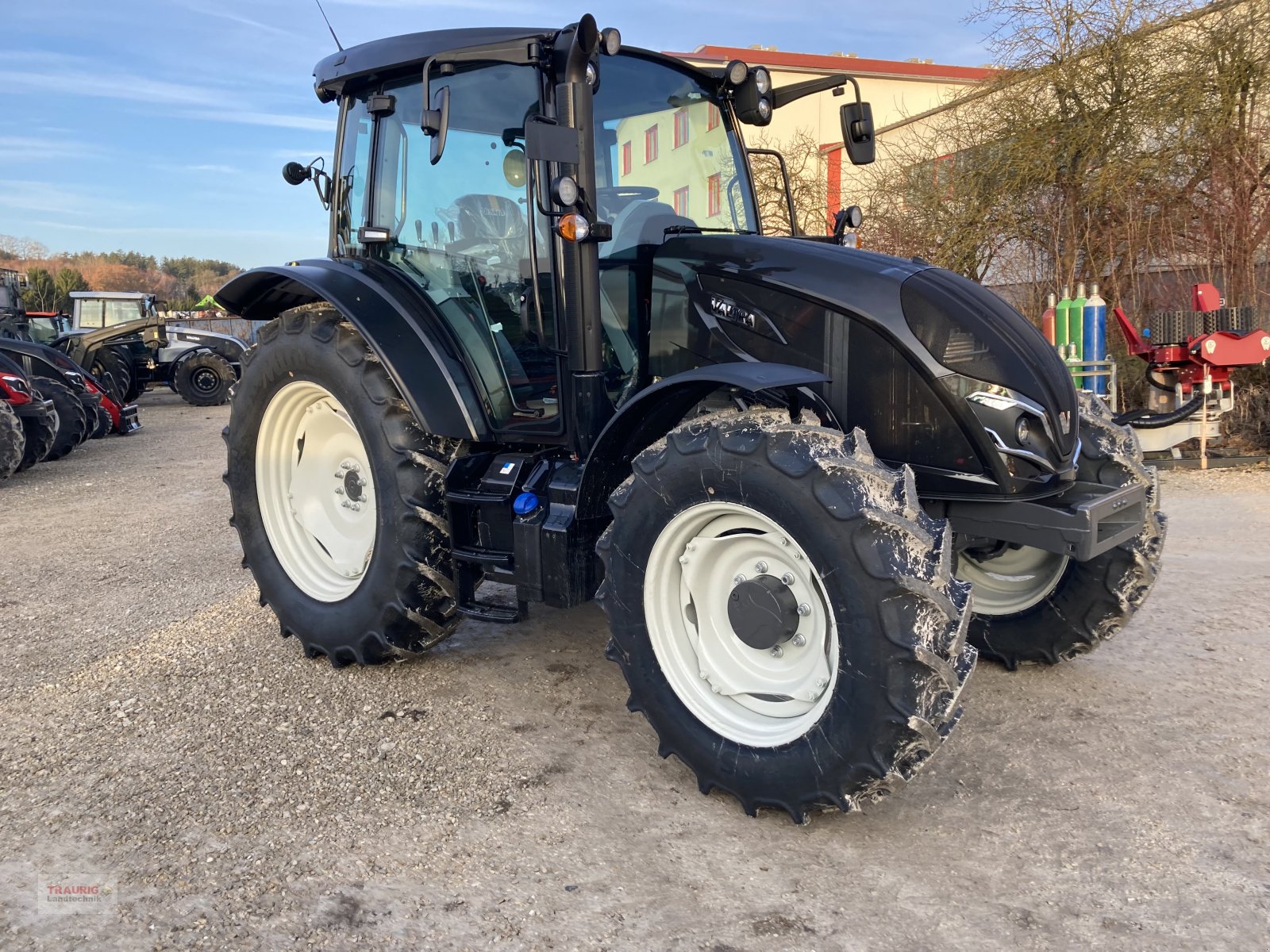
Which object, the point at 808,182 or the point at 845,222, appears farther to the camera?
the point at 808,182

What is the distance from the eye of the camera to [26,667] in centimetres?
412

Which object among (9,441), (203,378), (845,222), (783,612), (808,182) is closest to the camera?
(783,612)

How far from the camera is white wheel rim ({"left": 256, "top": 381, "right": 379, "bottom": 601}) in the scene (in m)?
4.18

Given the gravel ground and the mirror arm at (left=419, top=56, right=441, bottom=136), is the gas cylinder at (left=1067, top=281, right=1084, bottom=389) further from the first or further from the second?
the mirror arm at (left=419, top=56, right=441, bottom=136)

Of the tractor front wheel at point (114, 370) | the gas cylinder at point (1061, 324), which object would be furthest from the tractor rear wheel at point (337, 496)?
the tractor front wheel at point (114, 370)

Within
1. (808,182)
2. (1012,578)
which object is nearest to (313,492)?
(1012,578)

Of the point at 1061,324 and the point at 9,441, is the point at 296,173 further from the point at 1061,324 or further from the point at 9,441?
the point at 1061,324

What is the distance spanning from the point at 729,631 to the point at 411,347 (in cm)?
163

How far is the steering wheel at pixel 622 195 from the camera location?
11.4ft

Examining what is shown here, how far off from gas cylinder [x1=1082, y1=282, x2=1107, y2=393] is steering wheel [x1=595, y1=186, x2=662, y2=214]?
6.57 meters

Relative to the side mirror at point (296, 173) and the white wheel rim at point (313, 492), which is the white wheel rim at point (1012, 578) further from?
the side mirror at point (296, 173)

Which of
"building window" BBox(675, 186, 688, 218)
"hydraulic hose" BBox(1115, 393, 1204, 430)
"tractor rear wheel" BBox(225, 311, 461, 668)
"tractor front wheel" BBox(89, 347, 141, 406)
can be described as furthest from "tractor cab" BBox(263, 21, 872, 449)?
"tractor front wheel" BBox(89, 347, 141, 406)

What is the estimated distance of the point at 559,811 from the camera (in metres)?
2.80

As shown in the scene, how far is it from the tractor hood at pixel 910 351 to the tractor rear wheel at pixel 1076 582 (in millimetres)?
376
